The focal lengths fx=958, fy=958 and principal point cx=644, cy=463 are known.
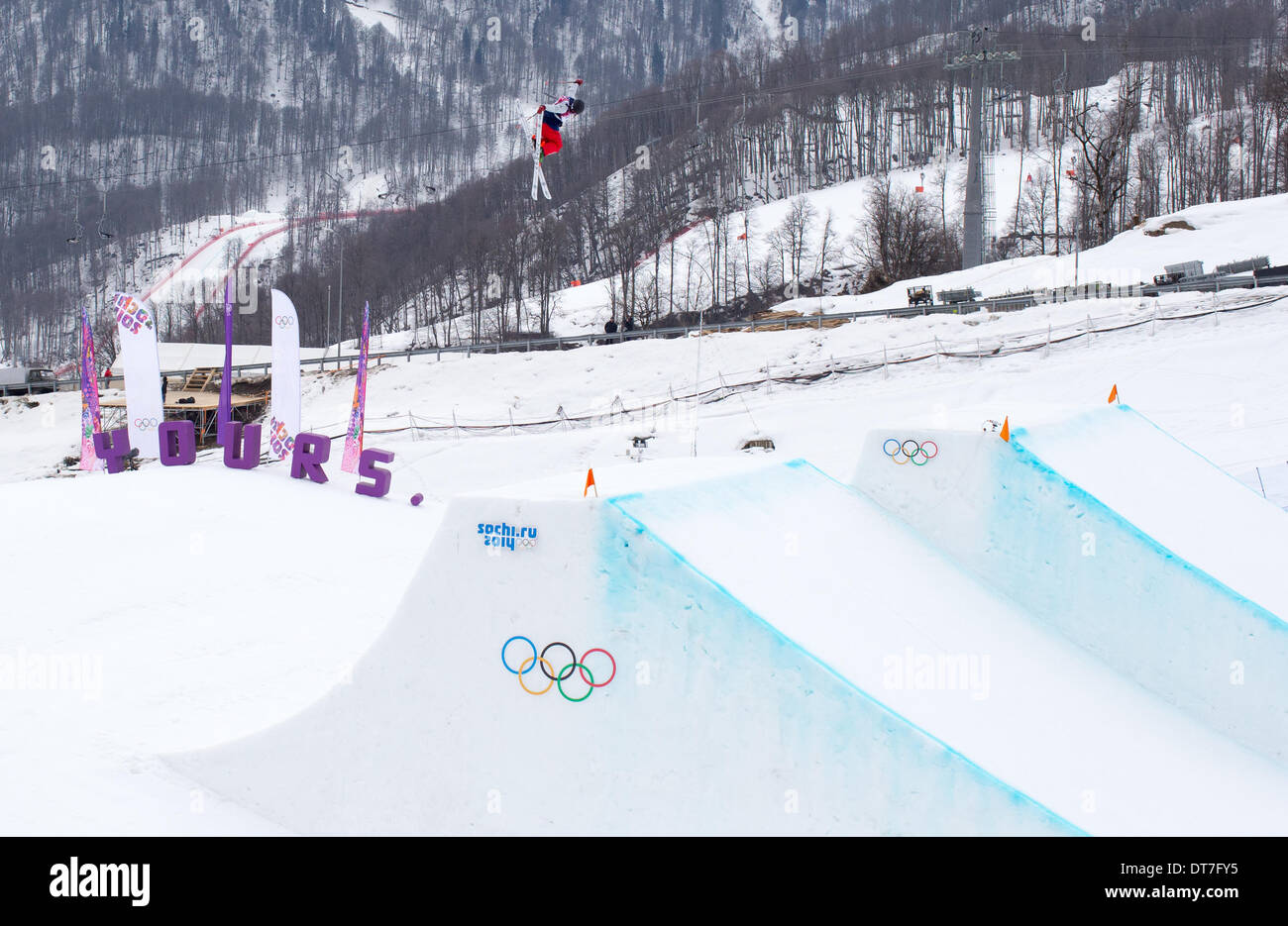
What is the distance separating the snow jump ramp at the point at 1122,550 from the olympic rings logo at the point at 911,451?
1 cm

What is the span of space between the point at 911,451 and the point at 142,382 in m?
17.0

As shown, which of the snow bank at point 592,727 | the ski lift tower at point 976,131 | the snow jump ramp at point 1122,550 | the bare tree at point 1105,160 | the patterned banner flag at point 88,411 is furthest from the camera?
the bare tree at point 1105,160

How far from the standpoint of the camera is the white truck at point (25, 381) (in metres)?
42.1

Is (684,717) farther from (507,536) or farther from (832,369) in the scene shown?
(832,369)

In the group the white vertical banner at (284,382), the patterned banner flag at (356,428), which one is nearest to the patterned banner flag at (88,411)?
the white vertical banner at (284,382)

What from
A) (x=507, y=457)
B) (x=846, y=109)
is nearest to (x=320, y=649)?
(x=507, y=457)

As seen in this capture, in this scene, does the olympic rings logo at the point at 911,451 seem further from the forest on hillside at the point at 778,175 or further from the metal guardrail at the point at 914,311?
the forest on hillside at the point at 778,175

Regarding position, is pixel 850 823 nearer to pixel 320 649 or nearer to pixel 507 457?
pixel 320 649

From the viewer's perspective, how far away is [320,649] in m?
9.64

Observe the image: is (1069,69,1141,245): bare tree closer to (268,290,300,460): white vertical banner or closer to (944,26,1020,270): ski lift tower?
(944,26,1020,270): ski lift tower

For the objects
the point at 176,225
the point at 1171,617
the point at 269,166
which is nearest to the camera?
the point at 1171,617

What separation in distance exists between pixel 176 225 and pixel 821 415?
463ft

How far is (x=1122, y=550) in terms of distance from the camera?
7.48 meters

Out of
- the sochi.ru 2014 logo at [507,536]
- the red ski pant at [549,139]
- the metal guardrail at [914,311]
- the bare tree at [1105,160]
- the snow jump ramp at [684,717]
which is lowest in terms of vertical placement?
the snow jump ramp at [684,717]
